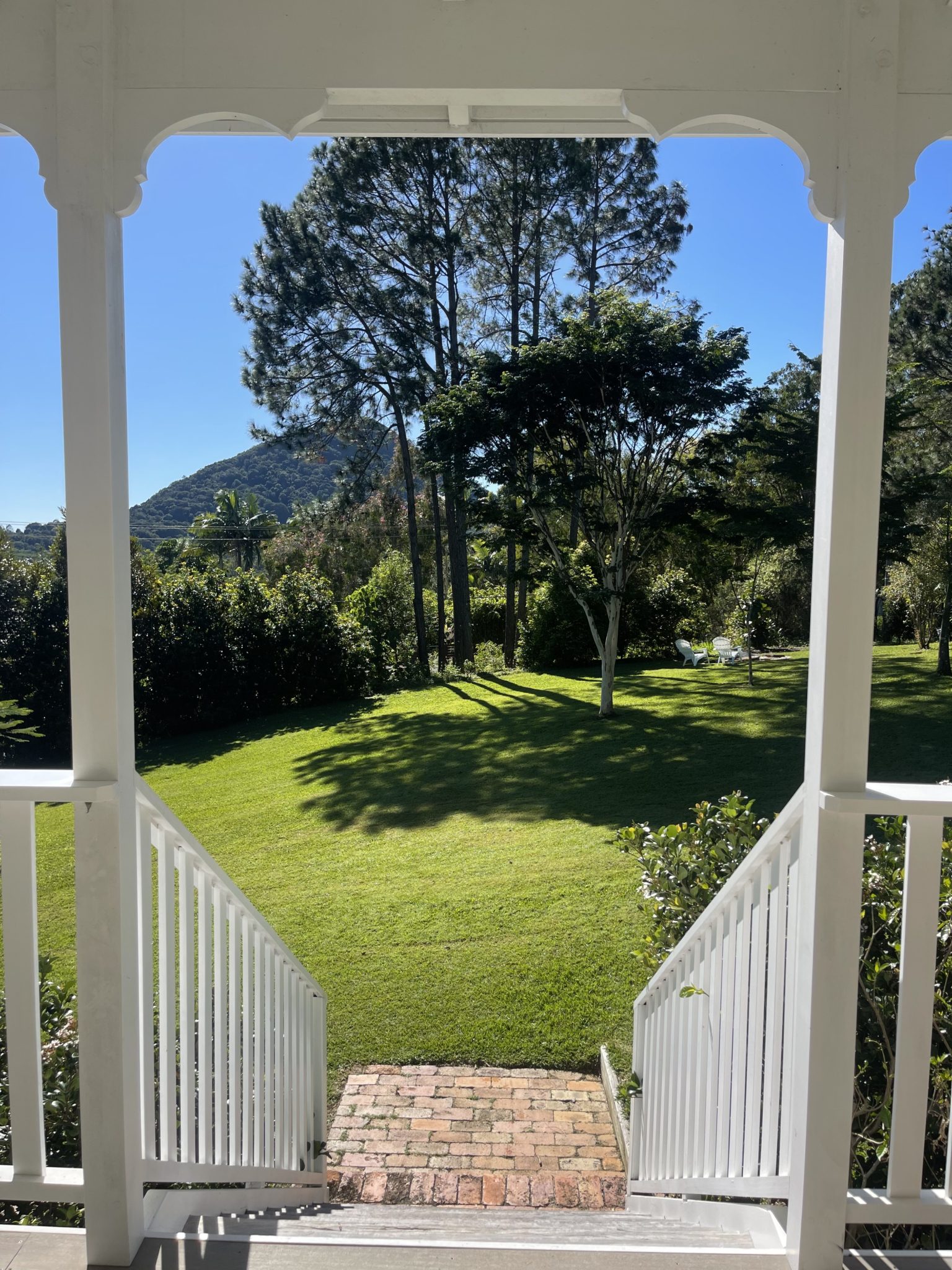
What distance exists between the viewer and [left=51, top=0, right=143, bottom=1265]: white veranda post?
1382mm

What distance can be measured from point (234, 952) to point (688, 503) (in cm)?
→ 861

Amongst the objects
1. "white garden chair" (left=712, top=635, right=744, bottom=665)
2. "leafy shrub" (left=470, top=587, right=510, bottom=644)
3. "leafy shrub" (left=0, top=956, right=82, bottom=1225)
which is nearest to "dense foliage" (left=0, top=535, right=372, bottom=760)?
"leafy shrub" (left=470, top=587, right=510, bottom=644)

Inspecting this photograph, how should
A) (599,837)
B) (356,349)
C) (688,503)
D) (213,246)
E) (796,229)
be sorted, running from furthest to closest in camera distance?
(213,246) → (796,229) → (356,349) → (688,503) → (599,837)

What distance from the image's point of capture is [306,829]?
665 cm

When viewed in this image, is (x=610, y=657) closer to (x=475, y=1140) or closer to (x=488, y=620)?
(x=488, y=620)

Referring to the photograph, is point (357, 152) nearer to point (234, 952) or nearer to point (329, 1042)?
point (329, 1042)

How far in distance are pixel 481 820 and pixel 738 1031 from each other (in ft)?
16.6

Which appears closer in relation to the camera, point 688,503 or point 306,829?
point 306,829

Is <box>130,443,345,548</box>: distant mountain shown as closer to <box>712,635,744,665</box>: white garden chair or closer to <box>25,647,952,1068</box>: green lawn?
<box>712,635,744,665</box>: white garden chair

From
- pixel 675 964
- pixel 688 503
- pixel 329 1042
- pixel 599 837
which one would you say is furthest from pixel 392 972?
pixel 688 503

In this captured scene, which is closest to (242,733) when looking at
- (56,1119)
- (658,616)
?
(658,616)

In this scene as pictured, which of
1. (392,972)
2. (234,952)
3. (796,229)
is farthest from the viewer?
(796,229)

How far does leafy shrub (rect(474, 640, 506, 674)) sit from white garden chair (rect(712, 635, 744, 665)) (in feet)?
10.2

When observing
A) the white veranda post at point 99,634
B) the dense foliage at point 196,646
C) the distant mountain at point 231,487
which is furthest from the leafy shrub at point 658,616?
the white veranda post at point 99,634
